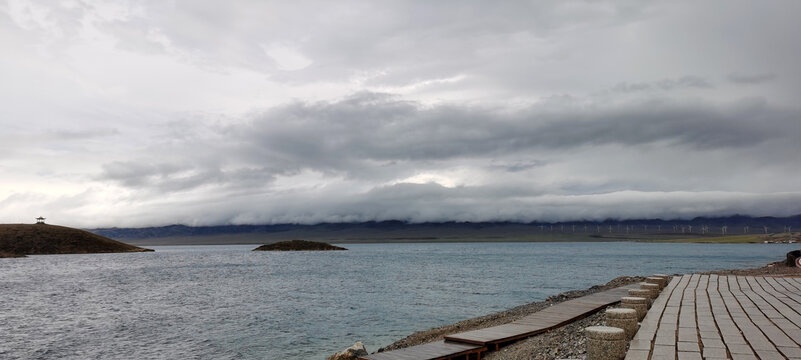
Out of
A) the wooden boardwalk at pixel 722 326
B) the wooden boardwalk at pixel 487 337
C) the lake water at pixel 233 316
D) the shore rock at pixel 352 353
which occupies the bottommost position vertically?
the lake water at pixel 233 316

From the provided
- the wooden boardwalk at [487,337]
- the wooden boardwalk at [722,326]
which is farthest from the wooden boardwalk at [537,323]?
the wooden boardwalk at [722,326]

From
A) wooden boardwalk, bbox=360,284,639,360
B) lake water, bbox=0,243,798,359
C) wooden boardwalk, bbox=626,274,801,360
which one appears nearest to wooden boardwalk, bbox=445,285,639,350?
wooden boardwalk, bbox=360,284,639,360

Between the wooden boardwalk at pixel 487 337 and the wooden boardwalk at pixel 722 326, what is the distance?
14.5 feet

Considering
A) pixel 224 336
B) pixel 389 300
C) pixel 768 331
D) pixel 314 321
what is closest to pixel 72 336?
pixel 224 336

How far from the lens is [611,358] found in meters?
10.7

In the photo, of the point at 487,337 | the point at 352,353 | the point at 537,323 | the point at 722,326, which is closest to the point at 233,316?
the point at 352,353

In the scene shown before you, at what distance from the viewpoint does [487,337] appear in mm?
20109

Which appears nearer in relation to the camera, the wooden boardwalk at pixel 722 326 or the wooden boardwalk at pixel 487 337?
the wooden boardwalk at pixel 722 326

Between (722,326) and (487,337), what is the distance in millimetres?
8874

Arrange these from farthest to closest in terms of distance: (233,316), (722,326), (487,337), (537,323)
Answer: (233,316)
(537,323)
(487,337)
(722,326)

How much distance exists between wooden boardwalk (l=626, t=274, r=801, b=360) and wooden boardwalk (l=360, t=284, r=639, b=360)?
442 cm

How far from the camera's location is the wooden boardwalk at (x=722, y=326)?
10664 mm

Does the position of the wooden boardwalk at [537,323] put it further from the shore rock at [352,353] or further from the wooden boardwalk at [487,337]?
the shore rock at [352,353]

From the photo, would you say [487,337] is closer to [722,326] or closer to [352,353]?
[352,353]
